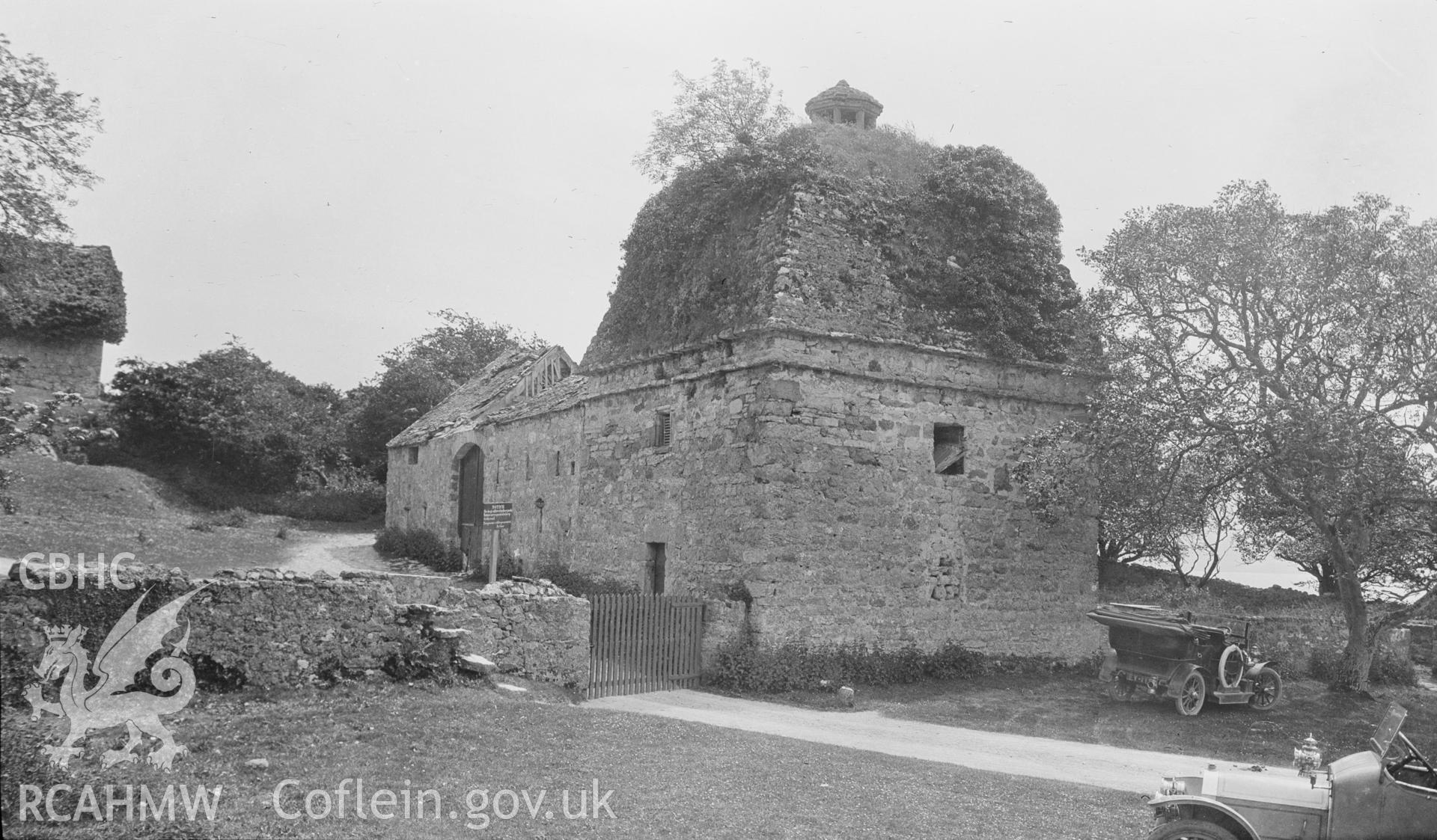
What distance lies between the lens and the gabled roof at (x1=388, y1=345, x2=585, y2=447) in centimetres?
2384

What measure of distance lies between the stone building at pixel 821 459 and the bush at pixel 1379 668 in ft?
11.1

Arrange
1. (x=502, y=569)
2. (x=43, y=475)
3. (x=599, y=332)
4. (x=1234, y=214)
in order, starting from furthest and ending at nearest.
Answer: (x=43, y=475) < (x=502, y=569) < (x=599, y=332) < (x=1234, y=214)

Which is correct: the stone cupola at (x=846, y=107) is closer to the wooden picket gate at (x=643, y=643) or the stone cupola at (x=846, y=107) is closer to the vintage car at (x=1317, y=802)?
the wooden picket gate at (x=643, y=643)

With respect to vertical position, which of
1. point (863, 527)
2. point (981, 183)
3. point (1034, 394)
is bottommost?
point (863, 527)

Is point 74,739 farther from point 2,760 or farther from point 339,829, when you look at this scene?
point 339,829

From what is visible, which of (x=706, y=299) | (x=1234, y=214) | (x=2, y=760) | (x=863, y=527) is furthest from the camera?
(x=706, y=299)

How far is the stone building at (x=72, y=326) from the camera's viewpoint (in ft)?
95.8

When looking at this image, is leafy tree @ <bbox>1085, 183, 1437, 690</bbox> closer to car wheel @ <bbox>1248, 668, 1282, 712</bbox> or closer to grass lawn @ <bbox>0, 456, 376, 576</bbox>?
car wheel @ <bbox>1248, 668, 1282, 712</bbox>

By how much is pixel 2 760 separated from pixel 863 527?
37.5 feet

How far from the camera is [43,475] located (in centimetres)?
2725

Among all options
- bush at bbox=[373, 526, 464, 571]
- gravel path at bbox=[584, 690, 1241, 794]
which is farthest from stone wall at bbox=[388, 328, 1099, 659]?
bush at bbox=[373, 526, 464, 571]

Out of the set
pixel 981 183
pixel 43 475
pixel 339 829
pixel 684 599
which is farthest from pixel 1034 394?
pixel 43 475

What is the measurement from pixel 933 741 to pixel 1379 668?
30.9ft

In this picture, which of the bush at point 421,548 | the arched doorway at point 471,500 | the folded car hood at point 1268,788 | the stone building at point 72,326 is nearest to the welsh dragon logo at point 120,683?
the folded car hood at point 1268,788
